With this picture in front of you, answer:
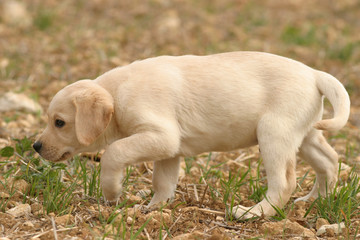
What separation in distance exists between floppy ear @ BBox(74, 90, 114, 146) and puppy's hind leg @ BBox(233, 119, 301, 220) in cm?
105

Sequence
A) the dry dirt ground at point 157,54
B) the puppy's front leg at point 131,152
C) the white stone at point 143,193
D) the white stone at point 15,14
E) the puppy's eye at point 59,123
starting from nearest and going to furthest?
the dry dirt ground at point 157,54 < the puppy's front leg at point 131,152 < the puppy's eye at point 59,123 < the white stone at point 143,193 < the white stone at point 15,14

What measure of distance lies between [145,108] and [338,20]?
8772 mm

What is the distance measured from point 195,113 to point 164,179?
65 cm

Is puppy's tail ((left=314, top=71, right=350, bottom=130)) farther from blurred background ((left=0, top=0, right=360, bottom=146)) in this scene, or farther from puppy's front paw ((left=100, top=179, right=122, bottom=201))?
blurred background ((left=0, top=0, right=360, bottom=146))

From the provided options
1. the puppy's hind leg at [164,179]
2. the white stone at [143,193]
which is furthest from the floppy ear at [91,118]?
the white stone at [143,193]

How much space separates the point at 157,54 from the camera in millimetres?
8742

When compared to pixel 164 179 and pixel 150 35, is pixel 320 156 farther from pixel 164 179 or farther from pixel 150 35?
pixel 150 35

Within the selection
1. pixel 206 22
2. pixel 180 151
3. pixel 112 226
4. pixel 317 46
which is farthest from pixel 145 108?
pixel 206 22

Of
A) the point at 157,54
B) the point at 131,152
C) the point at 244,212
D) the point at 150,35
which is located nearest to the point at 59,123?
the point at 131,152

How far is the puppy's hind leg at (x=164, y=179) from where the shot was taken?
4.52 m

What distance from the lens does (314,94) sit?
13.7 ft

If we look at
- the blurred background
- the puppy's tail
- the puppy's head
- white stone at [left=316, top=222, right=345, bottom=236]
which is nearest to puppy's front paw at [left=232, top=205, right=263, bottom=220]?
white stone at [left=316, top=222, right=345, bottom=236]

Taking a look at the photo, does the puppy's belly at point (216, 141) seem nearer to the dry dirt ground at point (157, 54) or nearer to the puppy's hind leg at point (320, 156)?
the dry dirt ground at point (157, 54)

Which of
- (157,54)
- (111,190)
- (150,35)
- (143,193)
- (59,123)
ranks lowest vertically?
(143,193)
